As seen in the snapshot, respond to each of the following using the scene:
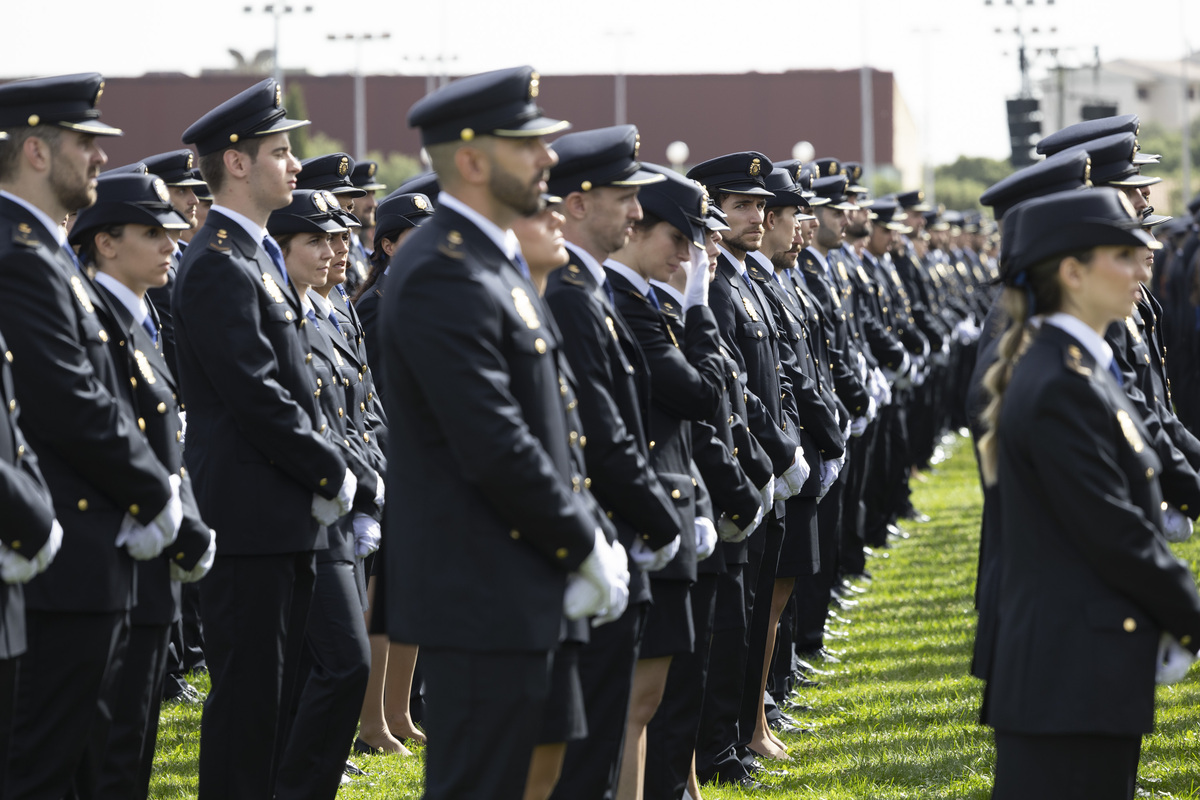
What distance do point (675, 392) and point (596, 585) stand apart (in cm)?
139

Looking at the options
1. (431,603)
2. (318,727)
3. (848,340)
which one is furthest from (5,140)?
(848,340)

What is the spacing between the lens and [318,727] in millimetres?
5582

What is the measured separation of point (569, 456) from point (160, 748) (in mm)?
3957

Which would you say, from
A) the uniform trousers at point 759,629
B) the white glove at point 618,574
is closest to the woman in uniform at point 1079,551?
the white glove at point 618,574

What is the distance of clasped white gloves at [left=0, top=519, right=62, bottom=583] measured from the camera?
3881mm

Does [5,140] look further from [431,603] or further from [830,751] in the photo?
[830,751]

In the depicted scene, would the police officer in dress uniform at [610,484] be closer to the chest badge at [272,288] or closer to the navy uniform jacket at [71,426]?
the chest badge at [272,288]

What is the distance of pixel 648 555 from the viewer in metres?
4.64

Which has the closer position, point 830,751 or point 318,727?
point 318,727

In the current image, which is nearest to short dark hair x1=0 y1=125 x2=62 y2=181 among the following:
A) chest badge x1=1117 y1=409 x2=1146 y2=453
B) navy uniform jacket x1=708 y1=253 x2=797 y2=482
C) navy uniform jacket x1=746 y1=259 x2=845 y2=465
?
navy uniform jacket x1=708 y1=253 x2=797 y2=482

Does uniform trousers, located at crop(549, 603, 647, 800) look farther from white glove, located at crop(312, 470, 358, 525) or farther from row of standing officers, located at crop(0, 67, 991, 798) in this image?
white glove, located at crop(312, 470, 358, 525)

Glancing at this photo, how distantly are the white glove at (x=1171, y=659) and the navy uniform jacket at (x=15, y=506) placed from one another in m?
2.72

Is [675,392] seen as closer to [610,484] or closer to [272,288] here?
[610,484]

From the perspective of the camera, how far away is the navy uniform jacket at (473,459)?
363 cm
